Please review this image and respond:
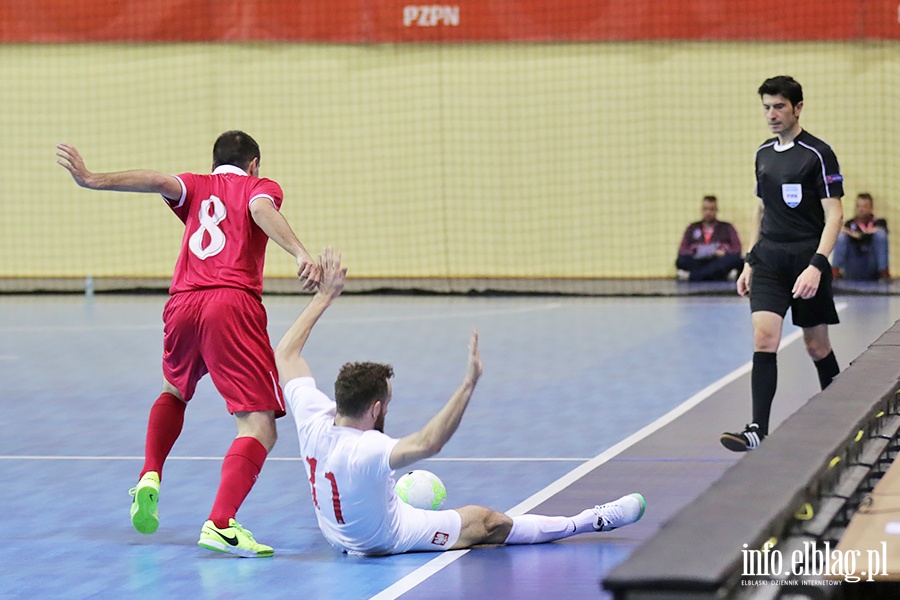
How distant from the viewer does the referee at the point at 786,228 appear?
7.59 m

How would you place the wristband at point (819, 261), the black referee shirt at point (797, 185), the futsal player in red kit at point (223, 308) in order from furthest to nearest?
the black referee shirt at point (797, 185) < the wristband at point (819, 261) < the futsal player in red kit at point (223, 308)

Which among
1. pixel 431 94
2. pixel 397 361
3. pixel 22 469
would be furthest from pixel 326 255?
pixel 431 94

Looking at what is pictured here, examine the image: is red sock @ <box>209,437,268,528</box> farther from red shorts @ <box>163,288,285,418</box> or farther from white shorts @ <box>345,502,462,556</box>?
white shorts @ <box>345,502,462,556</box>

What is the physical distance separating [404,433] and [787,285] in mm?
2449

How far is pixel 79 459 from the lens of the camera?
8.04 meters

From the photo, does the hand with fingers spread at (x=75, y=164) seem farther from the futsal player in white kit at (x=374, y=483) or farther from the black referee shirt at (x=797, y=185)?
the black referee shirt at (x=797, y=185)

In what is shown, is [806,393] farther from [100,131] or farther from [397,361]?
[100,131]

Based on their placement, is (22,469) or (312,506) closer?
(312,506)

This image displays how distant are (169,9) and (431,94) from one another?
381 centimetres

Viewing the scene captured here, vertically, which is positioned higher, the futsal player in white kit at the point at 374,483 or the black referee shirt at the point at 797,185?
the black referee shirt at the point at 797,185

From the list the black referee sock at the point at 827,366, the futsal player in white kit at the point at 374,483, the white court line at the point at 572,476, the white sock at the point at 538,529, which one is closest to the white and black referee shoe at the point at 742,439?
the white court line at the point at 572,476

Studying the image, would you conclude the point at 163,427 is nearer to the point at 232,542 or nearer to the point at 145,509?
the point at 145,509

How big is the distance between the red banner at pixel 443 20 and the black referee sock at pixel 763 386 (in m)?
11.9

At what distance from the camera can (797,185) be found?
7.68 meters
